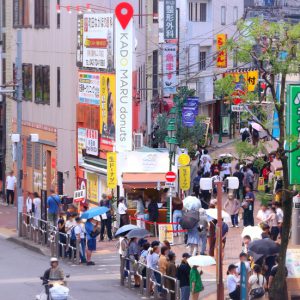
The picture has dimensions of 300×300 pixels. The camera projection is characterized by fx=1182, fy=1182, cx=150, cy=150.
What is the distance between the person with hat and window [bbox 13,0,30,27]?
29606mm

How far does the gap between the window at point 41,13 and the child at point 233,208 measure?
1580 centimetres

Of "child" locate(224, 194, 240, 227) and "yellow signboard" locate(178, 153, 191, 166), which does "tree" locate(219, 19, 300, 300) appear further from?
"yellow signboard" locate(178, 153, 191, 166)

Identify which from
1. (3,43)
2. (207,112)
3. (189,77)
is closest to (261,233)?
(3,43)

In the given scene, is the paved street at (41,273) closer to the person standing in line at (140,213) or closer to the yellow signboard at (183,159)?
the person standing in line at (140,213)

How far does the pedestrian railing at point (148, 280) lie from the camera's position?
1104 inches

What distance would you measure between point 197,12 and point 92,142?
26404 millimetres

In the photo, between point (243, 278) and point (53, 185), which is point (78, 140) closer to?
point (53, 185)

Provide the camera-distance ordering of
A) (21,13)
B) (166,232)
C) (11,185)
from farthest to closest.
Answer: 1. (21,13)
2. (11,185)
3. (166,232)

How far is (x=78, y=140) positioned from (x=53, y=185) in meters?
3.72

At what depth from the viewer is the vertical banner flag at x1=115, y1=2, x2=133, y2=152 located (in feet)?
146

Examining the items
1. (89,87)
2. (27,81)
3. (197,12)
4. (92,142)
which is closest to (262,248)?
(92,142)

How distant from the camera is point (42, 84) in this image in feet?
177

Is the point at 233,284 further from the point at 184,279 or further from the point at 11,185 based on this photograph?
the point at 11,185

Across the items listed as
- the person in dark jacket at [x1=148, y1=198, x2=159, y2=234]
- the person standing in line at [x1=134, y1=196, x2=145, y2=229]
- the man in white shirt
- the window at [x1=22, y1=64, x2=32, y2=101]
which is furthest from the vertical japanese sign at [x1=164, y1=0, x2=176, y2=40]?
the person in dark jacket at [x1=148, y1=198, x2=159, y2=234]
